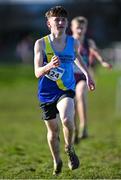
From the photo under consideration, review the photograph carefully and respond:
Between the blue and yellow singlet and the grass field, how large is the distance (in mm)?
1035

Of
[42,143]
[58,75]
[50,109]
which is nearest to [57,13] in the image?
[58,75]

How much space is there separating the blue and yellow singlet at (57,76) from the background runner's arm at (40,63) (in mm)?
85

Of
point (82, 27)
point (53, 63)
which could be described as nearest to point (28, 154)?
point (82, 27)

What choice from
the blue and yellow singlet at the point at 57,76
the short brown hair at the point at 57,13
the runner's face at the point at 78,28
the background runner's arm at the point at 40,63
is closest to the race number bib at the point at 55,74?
the blue and yellow singlet at the point at 57,76

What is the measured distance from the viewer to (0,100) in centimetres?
2383

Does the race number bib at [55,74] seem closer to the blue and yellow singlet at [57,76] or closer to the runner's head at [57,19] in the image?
the blue and yellow singlet at [57,76]

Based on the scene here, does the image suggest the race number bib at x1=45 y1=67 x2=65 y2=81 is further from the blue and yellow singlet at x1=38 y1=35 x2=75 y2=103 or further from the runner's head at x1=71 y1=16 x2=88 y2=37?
the runner's head at x1=71 y1=16 x2=88 y2=37

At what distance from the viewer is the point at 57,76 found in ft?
26.0

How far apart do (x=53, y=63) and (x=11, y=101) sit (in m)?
16.2

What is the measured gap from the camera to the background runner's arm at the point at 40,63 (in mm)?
7461

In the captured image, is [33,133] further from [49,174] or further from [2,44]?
[2,44]

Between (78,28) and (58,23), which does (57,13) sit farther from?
(78,28)

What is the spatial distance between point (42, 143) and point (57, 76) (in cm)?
429

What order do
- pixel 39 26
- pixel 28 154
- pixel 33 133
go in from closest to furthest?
1. pixel 28 154
2. pixel 33 133
3. pixel 39 26
